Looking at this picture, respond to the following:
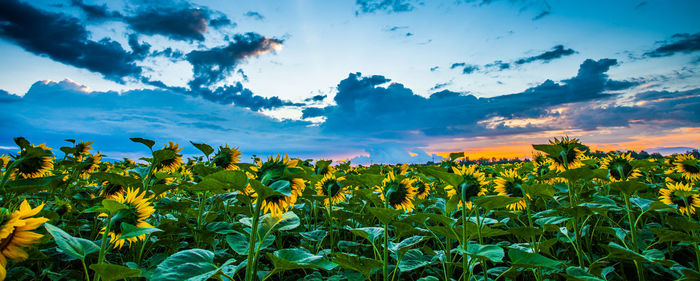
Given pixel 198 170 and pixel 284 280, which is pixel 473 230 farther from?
pixel 198 170

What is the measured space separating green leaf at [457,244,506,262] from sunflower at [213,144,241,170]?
99.3 inches

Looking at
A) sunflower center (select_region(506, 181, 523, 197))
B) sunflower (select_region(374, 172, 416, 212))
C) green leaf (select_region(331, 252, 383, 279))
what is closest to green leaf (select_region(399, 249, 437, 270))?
green leaf (select_region(331, 252, 383, 279))

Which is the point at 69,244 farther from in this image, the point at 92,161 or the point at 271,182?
the point at 92,161

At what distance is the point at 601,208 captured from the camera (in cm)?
237

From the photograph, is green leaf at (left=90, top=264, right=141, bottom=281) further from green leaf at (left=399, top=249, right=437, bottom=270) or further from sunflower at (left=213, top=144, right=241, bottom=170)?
sunflower at (left=213, top=144, right=241, bottom=170)

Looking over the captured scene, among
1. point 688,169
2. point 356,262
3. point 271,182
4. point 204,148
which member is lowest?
point 356,262

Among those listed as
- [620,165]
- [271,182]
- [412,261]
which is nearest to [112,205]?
[271,182]

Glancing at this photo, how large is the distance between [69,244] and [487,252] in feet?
7.15

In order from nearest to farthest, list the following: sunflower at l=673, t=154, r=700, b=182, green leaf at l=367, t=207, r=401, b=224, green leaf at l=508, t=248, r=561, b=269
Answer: green leaf at l=508, t=248, r=561, b=269, green leaf at l=367, t=207, r=401, b=224, sunflower at l=673, t=154, r=700, b=182

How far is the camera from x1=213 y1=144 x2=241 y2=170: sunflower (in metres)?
3.27

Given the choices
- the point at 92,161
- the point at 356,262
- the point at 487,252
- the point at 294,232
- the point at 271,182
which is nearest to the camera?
the point at 487,252

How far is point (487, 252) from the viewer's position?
1626 mm

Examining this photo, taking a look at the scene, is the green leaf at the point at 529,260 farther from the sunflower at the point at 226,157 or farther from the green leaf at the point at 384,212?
the sunflower at the point at 226,157

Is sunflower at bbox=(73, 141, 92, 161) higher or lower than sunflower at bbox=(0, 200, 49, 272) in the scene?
higher
